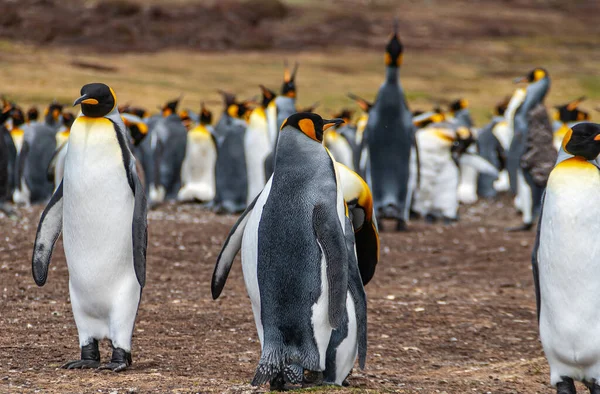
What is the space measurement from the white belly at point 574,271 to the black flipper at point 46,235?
232 cm

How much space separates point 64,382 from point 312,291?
1.11 m

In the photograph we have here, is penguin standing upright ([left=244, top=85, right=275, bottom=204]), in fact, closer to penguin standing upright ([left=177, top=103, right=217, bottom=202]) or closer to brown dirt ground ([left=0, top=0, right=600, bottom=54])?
penguin standing upright ([left=177, top=103, right=217, bottom=202])

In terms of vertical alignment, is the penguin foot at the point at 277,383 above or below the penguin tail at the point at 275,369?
below

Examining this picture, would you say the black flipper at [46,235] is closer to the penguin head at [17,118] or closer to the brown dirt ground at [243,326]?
the brown dirt ground at [243,326]

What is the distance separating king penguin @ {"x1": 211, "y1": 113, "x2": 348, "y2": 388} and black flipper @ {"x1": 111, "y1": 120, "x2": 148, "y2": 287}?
0.70 metres

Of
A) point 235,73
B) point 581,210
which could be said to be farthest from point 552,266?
point 235,73

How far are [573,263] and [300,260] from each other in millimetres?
1160

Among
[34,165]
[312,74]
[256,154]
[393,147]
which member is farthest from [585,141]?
[312,74]

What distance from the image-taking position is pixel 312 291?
3.74 meters

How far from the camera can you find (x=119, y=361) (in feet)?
14.1

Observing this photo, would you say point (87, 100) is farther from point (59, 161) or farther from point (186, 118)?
point (186, 118)

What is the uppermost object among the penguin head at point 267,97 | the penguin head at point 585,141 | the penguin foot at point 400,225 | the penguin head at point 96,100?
the penguin head at point 96,100

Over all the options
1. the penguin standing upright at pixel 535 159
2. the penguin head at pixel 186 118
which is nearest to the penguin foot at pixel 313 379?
the penguin standing upright at pixel 535 159

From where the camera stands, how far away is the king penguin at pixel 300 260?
3713 millimetres
